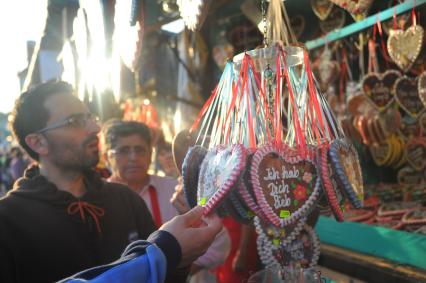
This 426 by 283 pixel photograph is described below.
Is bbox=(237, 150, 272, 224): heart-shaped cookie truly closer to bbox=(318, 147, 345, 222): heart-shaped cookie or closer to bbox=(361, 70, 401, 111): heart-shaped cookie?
bbox=(318, 147, 345, 222): heart-shaped cookie

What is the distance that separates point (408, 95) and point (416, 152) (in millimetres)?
526

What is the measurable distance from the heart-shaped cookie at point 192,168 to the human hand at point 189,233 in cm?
15

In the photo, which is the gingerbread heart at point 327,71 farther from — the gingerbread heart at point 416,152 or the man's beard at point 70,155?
the man's beard at point 70,155

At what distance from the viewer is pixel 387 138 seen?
3076mm

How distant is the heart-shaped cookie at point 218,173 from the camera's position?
967mm

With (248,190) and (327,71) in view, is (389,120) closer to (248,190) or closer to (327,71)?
(327,71)

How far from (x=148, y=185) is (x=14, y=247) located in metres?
1.03

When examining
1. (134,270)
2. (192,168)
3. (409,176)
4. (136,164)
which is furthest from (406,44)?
(134,270)

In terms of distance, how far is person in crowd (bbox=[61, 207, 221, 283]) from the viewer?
2.71 ft

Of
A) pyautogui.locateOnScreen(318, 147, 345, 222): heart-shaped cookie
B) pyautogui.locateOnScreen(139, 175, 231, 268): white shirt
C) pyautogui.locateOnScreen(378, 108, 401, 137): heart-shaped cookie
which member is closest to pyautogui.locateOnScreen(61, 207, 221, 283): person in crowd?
pyautogui.locateOnScreen(318, 147, 345, 222): heart-shaped cookie

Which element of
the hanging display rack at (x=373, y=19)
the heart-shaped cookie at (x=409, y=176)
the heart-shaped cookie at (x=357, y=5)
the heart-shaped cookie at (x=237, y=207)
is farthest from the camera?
the heart-shaped cookie at (x=409, y=176)

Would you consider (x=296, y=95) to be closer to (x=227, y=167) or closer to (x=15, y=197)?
(x=227, y=167)

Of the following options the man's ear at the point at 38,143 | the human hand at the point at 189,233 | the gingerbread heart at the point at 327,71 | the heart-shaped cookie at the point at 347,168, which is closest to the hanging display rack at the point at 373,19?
the gingerbread heart at the point at 327,71

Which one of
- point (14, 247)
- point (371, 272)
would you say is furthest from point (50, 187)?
point (371, 272)
